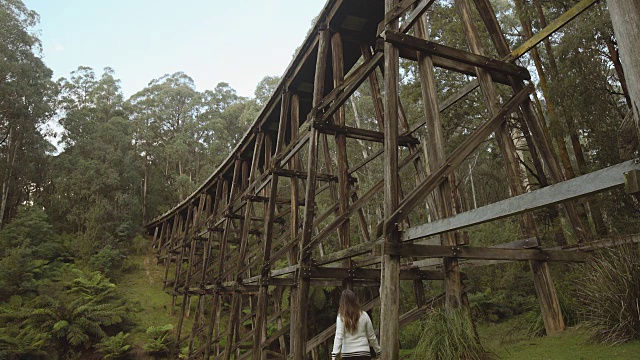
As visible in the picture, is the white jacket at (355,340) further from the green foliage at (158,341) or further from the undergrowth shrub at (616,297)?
the green foliage at (158,341)

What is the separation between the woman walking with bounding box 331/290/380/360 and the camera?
10.5 feet

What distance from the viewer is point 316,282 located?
6.26 m

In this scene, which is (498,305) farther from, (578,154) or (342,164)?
(342,164)

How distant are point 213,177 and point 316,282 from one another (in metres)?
6.94

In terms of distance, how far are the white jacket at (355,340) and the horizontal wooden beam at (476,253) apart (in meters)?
0.63

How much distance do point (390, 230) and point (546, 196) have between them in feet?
4.33

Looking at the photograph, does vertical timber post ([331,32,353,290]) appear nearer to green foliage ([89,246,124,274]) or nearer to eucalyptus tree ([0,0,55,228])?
green foliage ([89,246,124,274])

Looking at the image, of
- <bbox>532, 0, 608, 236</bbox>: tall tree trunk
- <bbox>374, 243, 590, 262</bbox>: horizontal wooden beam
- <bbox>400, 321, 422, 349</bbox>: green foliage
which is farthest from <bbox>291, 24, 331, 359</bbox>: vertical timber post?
<bbox>532, 0, 608, 236</bbox>: tall tree trunk

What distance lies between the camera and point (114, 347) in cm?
1147

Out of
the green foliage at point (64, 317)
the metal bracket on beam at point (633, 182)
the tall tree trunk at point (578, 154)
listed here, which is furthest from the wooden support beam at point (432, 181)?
the green foliage at point (64, 317)

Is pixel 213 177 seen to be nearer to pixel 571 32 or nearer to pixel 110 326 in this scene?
pixel 110 326

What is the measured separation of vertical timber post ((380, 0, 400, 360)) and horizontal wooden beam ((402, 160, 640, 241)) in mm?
390

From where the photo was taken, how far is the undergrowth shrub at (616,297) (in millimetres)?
3514

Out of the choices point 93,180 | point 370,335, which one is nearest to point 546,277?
point 370,335
